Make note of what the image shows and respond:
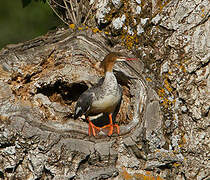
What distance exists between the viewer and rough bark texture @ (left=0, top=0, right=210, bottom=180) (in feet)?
10.6

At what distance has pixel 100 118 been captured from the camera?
14.8 ft

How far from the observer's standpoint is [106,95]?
3729 millimetres

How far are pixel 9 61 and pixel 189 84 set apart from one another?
5.82 ft

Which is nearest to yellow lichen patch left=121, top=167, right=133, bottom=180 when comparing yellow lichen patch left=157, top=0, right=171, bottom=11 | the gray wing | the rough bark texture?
the rough bark texture

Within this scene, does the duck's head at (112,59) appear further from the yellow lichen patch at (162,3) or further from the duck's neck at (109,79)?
the yellow lichen patch at (162,3)

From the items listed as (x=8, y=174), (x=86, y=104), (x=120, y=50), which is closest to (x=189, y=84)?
(x=120, y=50)

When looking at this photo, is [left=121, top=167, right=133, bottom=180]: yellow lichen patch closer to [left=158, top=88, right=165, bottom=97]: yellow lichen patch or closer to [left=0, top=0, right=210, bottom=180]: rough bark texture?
[left=0, top=0, right=210, bottom=180]: rough bark texture

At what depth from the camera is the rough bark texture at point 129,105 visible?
10.6ft

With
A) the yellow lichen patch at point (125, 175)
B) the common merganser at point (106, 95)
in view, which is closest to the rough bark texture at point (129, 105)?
the yellow lichen patch at point (125, 175)

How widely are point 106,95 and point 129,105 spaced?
27 centimetres

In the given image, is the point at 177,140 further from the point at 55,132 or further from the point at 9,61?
the point at 9,61

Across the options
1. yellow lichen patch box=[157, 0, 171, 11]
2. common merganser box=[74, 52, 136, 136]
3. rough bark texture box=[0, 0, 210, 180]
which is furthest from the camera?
yellow lichen patch box=[157, 0, 171, 11]

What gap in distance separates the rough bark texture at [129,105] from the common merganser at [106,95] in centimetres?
12

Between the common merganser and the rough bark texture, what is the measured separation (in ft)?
0.39
